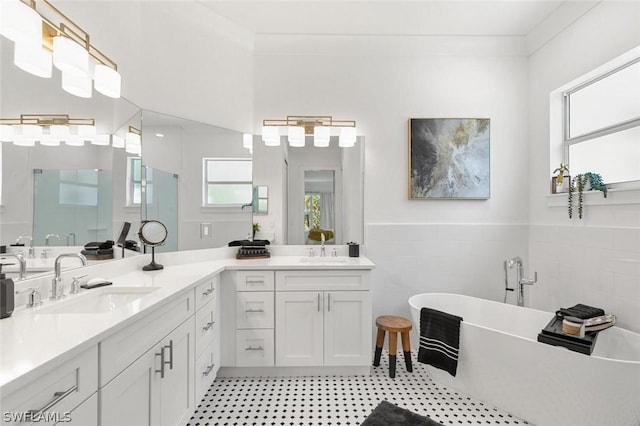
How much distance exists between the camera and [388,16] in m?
2.54

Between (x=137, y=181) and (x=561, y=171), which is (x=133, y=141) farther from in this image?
(x=561, y=171)

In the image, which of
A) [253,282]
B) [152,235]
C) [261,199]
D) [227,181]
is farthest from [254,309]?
[227,181]

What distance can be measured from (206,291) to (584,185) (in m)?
2.92

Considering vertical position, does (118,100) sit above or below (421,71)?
below

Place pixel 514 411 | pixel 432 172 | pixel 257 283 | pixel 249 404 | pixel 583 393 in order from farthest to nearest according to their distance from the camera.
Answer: pixel 432 172
pixel 257 283
pixel 249 404
pixel 514 411
pixel 583 393

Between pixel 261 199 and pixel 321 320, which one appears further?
pixel 261 199

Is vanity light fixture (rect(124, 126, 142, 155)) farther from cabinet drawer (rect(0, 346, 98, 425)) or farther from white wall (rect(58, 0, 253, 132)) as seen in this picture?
cabinet drawer (rect(0, 346, 98, 425))

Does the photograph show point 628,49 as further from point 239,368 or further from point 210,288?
point 239,368

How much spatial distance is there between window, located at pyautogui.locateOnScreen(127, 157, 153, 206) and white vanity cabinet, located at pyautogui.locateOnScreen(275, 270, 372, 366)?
1183 millimetres

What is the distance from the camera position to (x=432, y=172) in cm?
283

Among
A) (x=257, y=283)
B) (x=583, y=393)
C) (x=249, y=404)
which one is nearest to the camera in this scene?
(x=583, y=393)

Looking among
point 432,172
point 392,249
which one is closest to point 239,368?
Result: point 392,249

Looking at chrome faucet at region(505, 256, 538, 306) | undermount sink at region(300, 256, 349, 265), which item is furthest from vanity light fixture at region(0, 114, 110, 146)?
chrome faucet at region(505, 256, 538, 306)

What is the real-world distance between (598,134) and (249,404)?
334 centimetres
